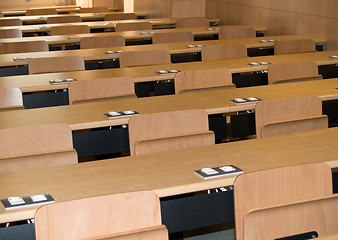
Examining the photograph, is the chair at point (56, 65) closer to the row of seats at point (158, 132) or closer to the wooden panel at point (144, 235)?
the row of seats at point (158, 132)

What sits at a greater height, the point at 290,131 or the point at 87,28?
the point at 87,28

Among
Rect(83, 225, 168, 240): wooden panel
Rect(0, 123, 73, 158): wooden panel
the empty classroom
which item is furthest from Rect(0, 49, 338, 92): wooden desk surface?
Rect(83, 225, 168, 240): wooden panel

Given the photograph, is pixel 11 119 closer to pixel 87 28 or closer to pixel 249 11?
pixel 87 28

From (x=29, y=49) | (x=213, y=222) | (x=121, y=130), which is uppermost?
(x=29, y=49)

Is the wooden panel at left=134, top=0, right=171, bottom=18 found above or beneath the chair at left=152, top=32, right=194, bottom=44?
above

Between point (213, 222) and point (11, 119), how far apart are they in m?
1.69

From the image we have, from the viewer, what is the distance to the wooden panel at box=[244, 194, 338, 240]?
2641 mm

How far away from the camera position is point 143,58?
6.31 m

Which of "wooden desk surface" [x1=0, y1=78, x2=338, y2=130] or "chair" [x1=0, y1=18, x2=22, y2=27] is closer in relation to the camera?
"wooden desk surface" [x1=0, y1=78, x2=338, y2=130]

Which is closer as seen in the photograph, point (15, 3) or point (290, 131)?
point (290, 131)

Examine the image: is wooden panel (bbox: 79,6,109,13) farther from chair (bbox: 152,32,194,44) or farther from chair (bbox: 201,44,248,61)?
chair (bbox: 201,44,248,61)

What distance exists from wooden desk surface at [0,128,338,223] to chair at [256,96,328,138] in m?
0.41

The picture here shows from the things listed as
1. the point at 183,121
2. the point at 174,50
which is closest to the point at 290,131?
the point at 183,121

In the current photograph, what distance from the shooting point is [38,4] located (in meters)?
16.9
